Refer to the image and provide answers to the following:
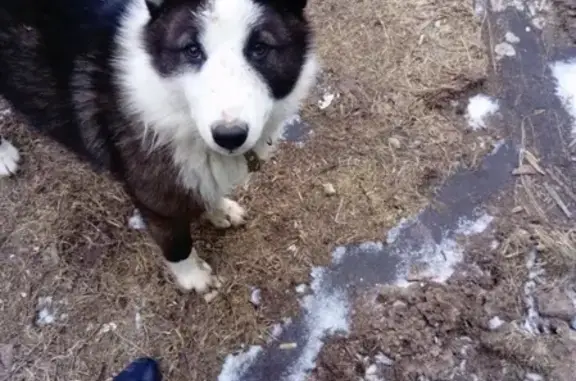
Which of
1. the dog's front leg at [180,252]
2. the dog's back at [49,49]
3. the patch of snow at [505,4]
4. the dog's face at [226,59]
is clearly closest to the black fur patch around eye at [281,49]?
the dog's face at [226,59]

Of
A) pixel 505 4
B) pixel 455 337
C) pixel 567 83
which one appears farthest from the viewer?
pixel 505 4

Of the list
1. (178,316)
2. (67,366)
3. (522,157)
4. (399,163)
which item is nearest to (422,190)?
(399,163)

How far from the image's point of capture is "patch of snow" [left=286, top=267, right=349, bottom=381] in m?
3.04

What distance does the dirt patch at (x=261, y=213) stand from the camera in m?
3.12

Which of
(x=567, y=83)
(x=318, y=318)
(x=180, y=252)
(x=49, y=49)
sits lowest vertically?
(x=318, y=318)

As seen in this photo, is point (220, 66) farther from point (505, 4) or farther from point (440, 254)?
point (505, 4)

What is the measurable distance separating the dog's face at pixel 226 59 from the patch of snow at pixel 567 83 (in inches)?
71.8

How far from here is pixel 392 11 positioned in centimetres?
384

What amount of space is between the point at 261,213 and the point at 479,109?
119 centimetres

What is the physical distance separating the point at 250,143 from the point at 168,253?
95 centimetres

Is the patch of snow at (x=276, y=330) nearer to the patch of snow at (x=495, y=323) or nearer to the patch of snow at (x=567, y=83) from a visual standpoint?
the patch of snow at (x=495, y=323)

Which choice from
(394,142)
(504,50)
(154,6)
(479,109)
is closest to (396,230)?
(394,142)

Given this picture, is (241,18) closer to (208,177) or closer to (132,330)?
(208,177)

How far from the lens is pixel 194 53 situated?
216cm
